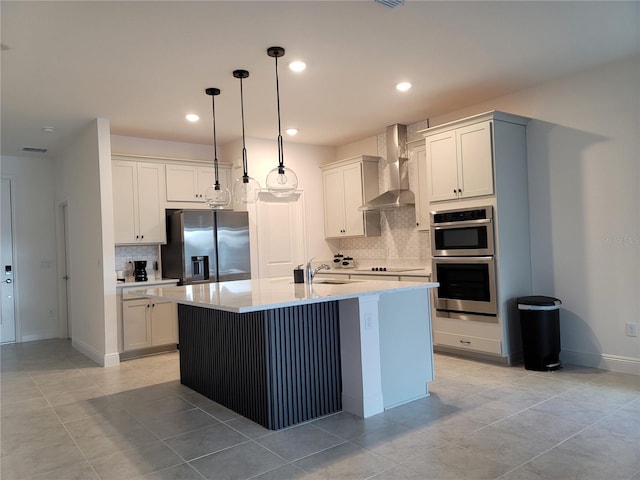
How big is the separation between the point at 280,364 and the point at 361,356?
557mm

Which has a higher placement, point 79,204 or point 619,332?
point 79,204

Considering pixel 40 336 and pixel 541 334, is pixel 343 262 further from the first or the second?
pixel 40 336

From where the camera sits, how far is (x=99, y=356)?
515 cm

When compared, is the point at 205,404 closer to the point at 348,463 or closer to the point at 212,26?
the point at 348,463

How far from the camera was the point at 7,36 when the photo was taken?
120 inches

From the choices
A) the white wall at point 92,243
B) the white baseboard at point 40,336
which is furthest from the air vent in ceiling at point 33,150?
the white baseboard at point 40,336

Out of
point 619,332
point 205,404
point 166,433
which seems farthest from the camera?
point 619,332

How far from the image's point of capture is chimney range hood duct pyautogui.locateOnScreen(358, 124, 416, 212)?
19.0 feet

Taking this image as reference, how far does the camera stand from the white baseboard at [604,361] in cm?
391

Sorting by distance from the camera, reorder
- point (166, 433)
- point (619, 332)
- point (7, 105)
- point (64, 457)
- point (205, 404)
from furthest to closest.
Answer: point (7, 105) → point (619, 332) → point (205, 404) → point (166, 433) → point (64, 457)

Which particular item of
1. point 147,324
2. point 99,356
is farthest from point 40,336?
point 147,324

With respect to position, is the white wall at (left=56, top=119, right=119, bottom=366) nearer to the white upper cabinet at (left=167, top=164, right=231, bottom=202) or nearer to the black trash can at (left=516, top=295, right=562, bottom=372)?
Result: the white upper cabinet at (left=167, top=164, right=231, bottom=202)

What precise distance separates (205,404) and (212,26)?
2.78 m

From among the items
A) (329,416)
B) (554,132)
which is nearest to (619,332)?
(554,132)
